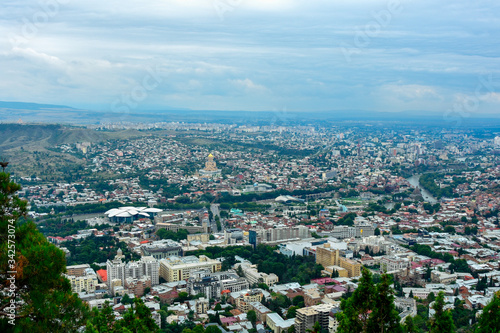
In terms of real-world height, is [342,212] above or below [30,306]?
below

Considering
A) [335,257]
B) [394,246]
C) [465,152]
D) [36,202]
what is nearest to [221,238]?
[335,257]

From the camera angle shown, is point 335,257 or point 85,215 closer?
point 335,257

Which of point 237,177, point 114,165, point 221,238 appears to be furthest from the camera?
point 114,165

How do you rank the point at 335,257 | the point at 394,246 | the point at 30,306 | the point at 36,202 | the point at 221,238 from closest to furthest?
1. the point at 30,306
2. the point at 335,257
3. the point at 394,246
4. the point at 221,238
5. the point at 36,202

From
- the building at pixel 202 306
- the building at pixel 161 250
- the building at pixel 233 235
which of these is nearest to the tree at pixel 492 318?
the building at pixel 202 306

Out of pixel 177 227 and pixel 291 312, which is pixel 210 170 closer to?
pixel 177 227

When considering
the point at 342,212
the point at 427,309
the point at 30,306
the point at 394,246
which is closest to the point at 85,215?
the point at 342,212

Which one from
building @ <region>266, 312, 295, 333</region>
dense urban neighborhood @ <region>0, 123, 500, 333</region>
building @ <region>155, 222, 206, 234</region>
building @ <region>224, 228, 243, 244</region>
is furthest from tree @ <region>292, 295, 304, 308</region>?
building @ <region>155, 222, 206, 234</region>

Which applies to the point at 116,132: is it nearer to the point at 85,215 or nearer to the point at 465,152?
the point at 85,215
